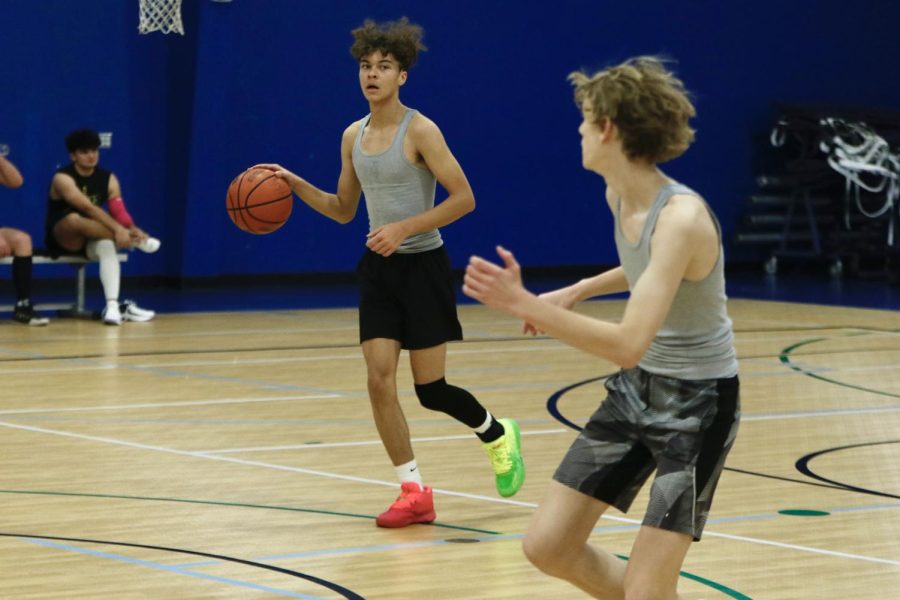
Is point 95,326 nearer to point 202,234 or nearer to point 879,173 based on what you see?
point 202,234

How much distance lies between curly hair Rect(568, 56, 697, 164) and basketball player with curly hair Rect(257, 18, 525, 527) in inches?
73.1

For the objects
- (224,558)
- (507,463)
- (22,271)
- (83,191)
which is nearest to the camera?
(224,558)

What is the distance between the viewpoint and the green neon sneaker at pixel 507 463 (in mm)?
5191

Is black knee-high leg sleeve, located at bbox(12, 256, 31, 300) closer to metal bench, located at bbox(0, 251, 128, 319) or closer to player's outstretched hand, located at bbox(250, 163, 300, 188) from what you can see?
metal bench, located at bbox(0, 251, 128, 319)

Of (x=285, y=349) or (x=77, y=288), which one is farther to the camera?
(x=77, y=288)

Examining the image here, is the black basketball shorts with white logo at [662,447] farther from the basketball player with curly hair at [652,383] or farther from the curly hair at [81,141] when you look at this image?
the curly hair at [81,141]

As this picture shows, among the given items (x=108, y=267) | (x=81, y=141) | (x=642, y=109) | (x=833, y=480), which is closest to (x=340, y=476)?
(x=833, y=480)

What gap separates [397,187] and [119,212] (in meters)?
7.07

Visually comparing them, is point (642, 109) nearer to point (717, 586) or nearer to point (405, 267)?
Answer: point (717, 586)

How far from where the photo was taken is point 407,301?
507cm

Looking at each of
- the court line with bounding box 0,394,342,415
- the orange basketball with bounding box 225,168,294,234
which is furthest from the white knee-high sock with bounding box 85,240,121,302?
the orange basketball with bounding box 225,168,294,234

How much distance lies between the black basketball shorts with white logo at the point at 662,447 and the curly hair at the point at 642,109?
1.60 ft

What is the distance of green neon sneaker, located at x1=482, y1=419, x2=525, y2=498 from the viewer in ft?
17.0

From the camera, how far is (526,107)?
16016 millimetres
